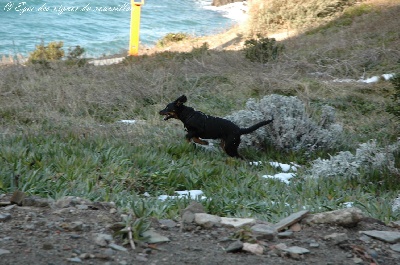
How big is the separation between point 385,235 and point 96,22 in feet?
109

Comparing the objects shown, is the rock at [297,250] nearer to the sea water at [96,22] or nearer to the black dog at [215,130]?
the black dog at [215,130]

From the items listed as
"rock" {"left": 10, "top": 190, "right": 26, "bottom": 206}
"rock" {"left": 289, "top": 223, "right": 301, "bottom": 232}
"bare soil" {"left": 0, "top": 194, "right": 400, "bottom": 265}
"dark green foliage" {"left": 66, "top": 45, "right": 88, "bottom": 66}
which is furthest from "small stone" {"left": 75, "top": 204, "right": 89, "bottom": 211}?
"dark green foliage" {"left": 66, "top": 45, "right": 88, "bottom": 66}

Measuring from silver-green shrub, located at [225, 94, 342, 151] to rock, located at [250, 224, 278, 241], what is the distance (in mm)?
4324

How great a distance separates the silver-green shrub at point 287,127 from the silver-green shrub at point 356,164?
1.12 m

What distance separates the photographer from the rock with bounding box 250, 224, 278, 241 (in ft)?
13.5

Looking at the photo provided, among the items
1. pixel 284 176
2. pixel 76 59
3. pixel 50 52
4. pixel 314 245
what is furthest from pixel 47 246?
pixel 50 52

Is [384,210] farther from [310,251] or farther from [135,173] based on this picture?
[135,173]

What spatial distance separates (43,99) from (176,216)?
6.65 m

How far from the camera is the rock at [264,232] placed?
4121mm

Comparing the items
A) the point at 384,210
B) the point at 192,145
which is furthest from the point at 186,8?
the point at 384,210

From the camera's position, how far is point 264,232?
4148 millimetres

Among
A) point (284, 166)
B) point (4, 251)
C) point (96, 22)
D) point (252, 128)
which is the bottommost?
point (96, 22)

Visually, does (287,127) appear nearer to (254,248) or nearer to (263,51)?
(254,248)

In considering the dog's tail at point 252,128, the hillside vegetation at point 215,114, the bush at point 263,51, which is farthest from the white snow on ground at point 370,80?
the dog's tail at point 252,128
